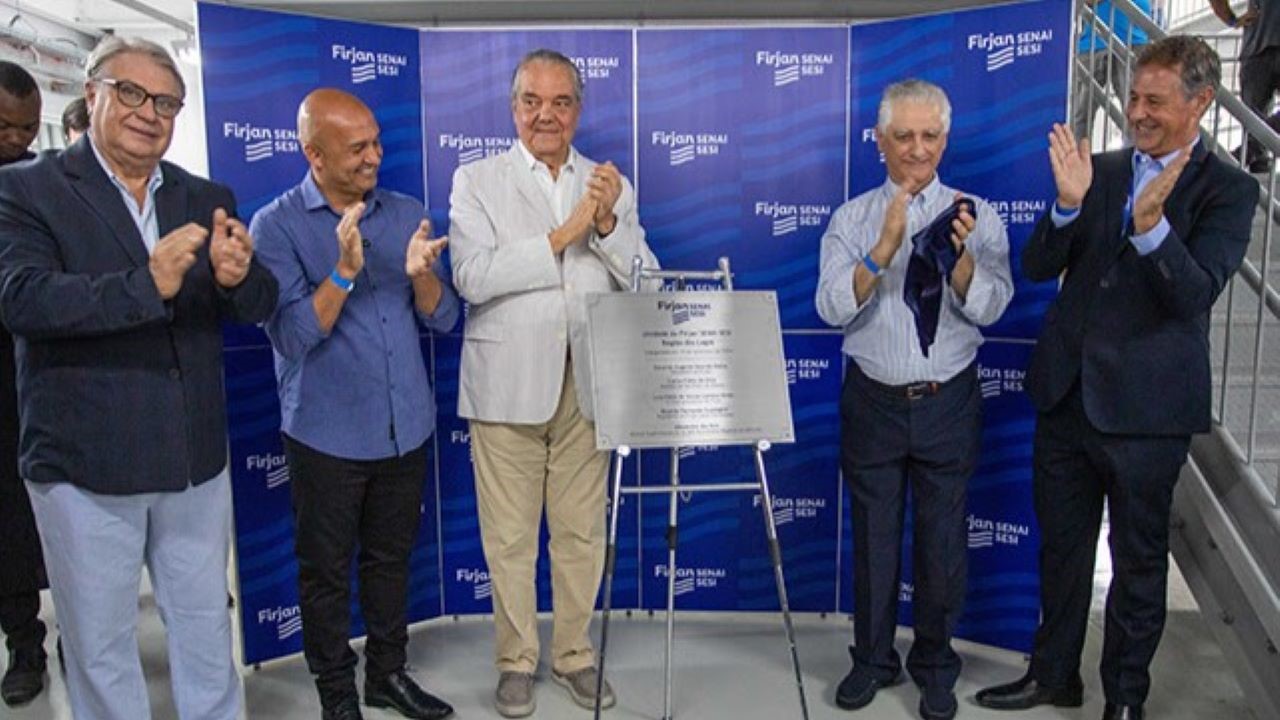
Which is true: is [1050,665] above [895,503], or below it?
below

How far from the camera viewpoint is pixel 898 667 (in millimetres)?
2887

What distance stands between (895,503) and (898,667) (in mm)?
616

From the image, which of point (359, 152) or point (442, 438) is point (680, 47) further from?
point (442, 438)

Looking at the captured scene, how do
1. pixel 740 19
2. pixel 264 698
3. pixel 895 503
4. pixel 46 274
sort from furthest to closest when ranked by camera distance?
pixel 740 19, pixel 264 698, pixel 895 503, pixel 46 274

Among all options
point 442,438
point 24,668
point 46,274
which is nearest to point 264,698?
point 24,668

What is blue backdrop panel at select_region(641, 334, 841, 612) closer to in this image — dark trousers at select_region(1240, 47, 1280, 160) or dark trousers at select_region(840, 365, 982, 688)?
dark trousers at select_region(840, 365, 982, 688)

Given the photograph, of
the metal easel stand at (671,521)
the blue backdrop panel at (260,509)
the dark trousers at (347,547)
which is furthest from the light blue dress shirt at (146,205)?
the metal easel stand at (671,521)

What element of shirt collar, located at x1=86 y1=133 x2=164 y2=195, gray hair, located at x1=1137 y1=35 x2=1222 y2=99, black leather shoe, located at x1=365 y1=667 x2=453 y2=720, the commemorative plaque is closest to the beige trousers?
black leather shoe, located at x1=365 y1=667 x2=453 y2=720

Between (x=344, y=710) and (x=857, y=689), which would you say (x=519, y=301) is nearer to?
(x=344, y=710)

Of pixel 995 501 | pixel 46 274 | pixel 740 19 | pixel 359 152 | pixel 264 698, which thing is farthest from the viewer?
Result: pixel 740 19

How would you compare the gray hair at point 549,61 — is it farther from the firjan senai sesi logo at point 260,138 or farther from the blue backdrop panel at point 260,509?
the blue backdrop panel at point 260,509

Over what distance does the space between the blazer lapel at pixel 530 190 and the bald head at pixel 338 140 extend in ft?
1.34

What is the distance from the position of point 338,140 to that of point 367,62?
0.88 metres

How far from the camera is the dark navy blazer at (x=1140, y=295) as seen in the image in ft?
7.20
